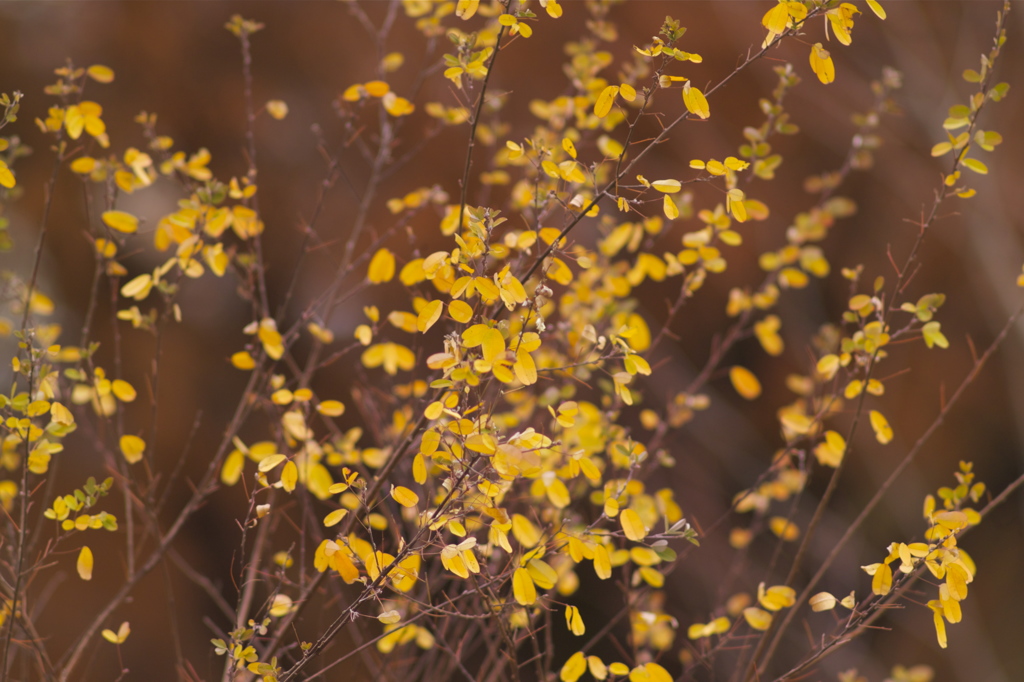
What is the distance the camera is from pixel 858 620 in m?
1.09

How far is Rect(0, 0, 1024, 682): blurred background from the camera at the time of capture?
309 centimetres

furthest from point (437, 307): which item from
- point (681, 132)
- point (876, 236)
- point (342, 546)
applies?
point (876, 236)

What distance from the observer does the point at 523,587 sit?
3.21 feet

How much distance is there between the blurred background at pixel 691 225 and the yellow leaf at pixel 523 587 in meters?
2.29

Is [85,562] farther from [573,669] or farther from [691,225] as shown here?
[691,225]

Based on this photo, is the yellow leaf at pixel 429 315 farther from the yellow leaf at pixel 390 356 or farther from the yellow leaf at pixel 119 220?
the yellow leaf at pixel 119 220

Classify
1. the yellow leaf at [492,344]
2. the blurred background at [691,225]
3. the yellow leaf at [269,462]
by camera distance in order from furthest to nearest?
the blurred background at [691,225], the yellow leaf at [269,462], the yellow leaf at [492,344]

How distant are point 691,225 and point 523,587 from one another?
2678 millimetres

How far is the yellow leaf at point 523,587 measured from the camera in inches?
38.1

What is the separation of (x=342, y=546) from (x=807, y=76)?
3291 millimetres

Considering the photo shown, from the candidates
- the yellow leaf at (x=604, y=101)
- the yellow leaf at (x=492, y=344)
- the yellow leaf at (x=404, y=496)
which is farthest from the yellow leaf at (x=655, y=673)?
the yellow leaf at (x=604, y=101)

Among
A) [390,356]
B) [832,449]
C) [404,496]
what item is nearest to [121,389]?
[390,356]

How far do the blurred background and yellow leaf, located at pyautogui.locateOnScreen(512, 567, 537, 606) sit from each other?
2.29 metres

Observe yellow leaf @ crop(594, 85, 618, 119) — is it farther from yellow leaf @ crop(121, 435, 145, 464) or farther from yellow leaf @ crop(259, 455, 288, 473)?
yellow leaf @ crop(121, 435, 145, 464)
